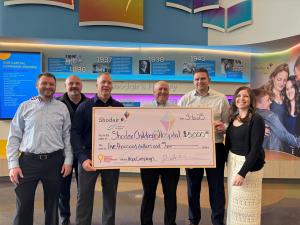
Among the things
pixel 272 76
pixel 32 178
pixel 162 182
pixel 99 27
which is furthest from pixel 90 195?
pixel 272 76

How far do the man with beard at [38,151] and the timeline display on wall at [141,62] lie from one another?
3028mm

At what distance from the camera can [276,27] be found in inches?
207

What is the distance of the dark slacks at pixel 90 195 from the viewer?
2.82 m

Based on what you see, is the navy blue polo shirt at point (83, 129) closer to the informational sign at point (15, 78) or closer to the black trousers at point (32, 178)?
the black trousers at point (32, 178)

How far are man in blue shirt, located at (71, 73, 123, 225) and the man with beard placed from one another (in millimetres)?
106

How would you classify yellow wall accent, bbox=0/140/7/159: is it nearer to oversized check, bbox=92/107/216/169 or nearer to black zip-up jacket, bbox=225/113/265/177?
oversized check, bbox=92/107/216/169

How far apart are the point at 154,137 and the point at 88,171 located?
672mm

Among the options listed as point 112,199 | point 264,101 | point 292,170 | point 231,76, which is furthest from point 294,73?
point 112,199

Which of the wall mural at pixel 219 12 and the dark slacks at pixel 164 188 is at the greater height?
the wall mural at pixel 219 12

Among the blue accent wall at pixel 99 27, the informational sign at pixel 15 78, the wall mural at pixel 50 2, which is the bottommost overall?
the informational sign at pixel 15 78

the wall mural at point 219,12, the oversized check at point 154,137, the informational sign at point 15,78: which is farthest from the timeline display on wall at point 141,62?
the oversized check at point 154,137

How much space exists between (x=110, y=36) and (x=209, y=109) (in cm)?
288

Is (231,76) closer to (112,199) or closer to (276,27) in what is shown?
(276,27)

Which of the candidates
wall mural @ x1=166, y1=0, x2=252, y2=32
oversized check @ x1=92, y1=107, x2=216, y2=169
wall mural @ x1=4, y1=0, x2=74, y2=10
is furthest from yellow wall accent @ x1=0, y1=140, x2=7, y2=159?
wall mural @ x1=166, y1=0, x2=252, y2=32
